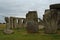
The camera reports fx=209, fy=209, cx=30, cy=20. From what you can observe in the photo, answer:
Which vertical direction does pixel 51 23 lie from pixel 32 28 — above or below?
above

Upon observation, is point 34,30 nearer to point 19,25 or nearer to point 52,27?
point 52,27

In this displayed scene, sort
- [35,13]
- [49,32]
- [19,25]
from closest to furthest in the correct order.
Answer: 1. [49,32]
2. [35,13]
3. [19,25]

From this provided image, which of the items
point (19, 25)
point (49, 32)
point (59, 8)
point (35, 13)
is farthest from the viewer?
point (19, 25)

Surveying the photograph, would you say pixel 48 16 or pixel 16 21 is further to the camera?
pixel 16 21

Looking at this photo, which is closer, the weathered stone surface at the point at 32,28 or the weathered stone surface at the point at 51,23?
the weathered stone surface at the point at 51,23

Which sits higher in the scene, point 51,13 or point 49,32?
point 51,13

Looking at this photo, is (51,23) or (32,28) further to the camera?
(32,28)

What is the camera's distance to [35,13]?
28.3 metres

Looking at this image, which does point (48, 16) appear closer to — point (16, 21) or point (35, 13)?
point (35, 13)

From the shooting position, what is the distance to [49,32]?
63.9 ft

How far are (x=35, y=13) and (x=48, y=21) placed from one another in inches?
328

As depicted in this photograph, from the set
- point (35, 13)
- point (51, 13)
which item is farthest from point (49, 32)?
point (35, 13)

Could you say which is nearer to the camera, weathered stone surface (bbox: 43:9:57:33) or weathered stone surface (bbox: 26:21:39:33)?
weathered stone surface (bbox: 43:9:57:33)

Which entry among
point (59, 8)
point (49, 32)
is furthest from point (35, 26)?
point (59, 8)
